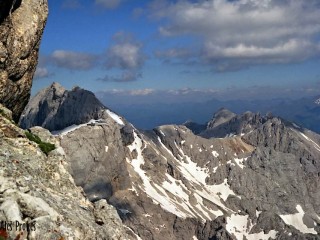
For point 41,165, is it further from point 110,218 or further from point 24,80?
point 24,80

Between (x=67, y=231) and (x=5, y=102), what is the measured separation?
16253 millimetres

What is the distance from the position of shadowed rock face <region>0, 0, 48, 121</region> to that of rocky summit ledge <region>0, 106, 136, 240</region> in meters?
4.39

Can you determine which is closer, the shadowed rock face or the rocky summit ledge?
the rocky summit ledge

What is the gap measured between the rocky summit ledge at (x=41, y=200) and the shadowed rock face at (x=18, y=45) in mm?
4387

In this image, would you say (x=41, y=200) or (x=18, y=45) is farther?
(x=18, y=45)

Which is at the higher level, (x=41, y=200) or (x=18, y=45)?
(x=18, y=45)

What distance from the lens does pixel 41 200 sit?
23.7 metres

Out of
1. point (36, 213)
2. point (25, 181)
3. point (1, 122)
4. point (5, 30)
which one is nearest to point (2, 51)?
point (5, 30)

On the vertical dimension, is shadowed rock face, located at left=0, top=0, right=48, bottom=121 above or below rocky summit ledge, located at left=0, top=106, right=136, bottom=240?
above

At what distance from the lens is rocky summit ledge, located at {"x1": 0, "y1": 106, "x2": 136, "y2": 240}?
71.8 ft

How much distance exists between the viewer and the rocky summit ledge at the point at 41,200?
2189 cm

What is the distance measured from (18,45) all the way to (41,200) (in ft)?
52.2

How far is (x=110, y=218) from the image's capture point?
3136cm

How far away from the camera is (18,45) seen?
34.9 m
